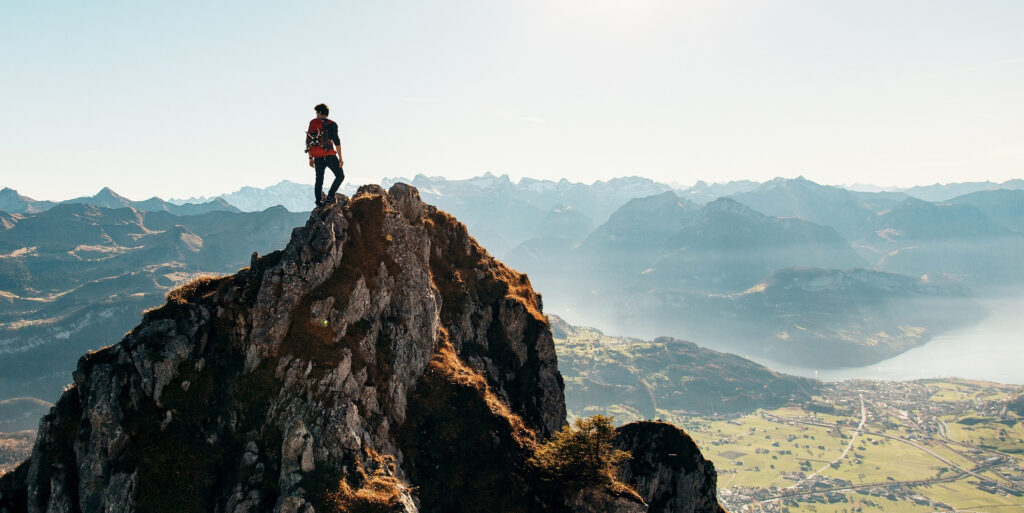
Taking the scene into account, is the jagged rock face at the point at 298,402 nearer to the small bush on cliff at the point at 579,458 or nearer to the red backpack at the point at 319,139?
the small bush on cliff at the point at 579,458

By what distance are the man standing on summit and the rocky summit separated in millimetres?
2981

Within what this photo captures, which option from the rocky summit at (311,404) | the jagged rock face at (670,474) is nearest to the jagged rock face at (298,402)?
the rocky summit at (311,404)

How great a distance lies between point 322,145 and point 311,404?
21.1 meters

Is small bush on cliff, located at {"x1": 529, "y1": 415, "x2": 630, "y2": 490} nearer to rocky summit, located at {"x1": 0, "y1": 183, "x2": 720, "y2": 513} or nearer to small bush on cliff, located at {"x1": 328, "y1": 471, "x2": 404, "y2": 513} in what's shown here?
rocky summit, located at {"x1": 0, "y1": 183, "x2": 720, "y2": 513}

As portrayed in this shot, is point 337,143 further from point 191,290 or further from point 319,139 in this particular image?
point 191,290

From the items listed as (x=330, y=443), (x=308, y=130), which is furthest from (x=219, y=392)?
(x=308, y=130)

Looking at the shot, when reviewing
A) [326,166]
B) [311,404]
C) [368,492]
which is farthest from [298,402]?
[326,166]

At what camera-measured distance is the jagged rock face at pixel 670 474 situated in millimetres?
59188

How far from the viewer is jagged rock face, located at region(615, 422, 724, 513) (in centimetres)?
5919

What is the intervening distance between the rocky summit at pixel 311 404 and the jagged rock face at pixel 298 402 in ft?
0.34

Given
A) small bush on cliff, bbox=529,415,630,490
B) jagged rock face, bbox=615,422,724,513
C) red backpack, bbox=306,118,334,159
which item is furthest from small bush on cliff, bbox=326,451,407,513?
jagged rock face, bbox=615,422,724,513

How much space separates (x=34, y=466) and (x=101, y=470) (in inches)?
256

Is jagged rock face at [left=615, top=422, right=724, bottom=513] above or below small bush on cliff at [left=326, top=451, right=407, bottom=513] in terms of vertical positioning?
below

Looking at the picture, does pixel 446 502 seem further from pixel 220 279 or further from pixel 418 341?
pixel 220 279
